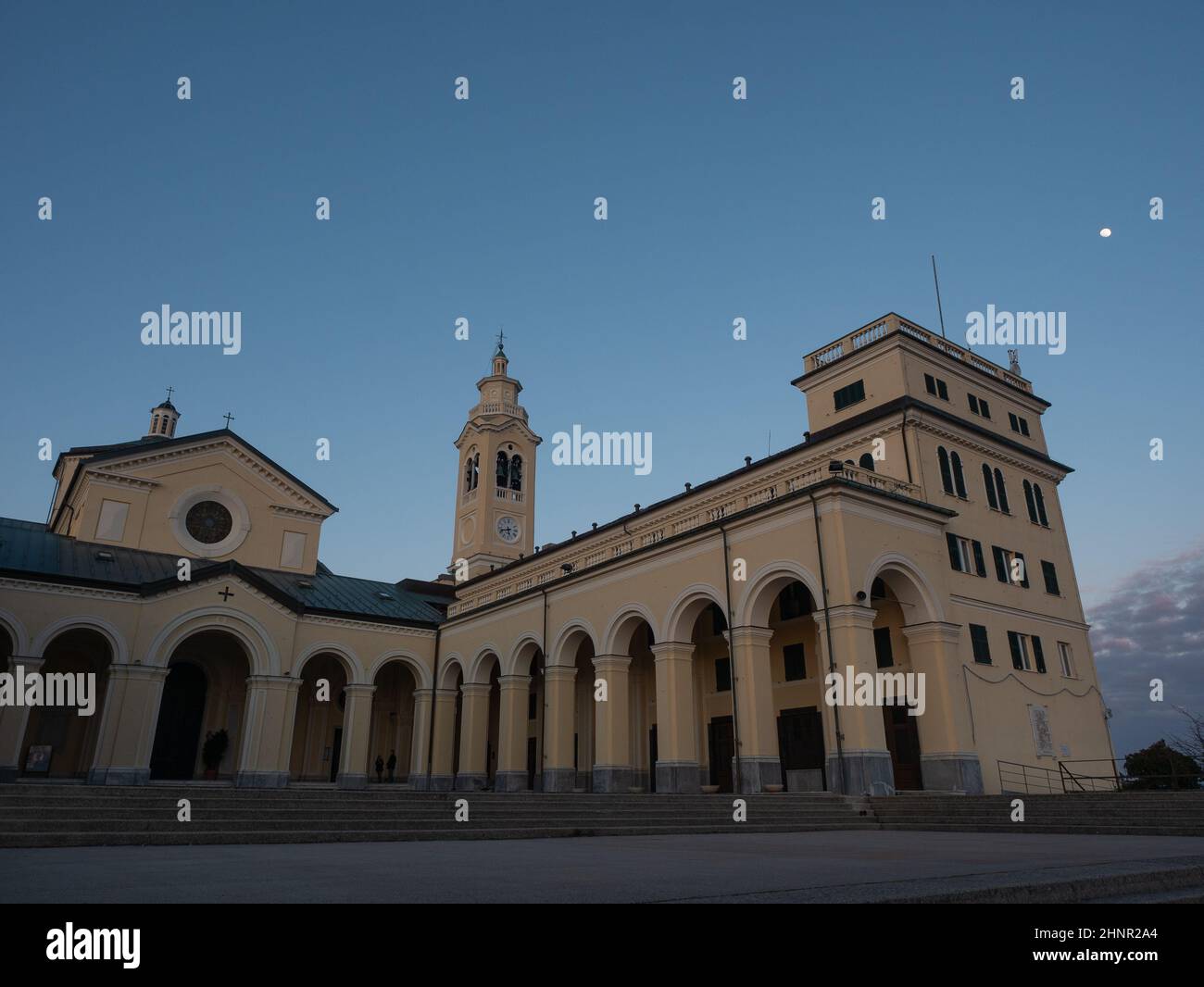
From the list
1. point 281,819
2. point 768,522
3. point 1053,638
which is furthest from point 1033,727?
point 281,819

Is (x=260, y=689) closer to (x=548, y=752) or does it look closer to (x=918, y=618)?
(x=548, y=752)

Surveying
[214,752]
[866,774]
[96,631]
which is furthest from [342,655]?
[866,774]

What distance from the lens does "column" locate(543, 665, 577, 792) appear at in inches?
1134

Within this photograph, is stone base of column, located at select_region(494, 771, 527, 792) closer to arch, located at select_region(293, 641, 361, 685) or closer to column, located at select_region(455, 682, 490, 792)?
column, located at select_region(455, 682, 490, 792)

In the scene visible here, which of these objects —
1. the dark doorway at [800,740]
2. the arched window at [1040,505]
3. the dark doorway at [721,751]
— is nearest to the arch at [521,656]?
the dark doorway at [721,751]

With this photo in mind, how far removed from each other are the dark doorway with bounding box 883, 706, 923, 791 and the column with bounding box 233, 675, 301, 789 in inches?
869

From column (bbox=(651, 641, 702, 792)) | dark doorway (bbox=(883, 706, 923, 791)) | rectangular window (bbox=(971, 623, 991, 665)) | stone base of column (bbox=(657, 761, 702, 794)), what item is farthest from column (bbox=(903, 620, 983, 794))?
column (bbox=(651, 641, 702, 792))

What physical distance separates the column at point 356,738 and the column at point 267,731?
2.83 metres

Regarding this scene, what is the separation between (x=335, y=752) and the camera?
121 feet

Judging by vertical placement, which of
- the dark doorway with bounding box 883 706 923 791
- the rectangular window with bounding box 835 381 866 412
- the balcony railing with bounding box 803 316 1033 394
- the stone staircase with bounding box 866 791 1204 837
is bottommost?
the stone staircase with bounding box 866 791 1204 837

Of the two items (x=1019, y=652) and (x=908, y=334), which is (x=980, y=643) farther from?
(x=908, y=334)

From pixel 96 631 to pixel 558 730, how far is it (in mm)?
17008

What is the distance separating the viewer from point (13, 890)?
5086 millimetres

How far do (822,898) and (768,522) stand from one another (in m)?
19.2
